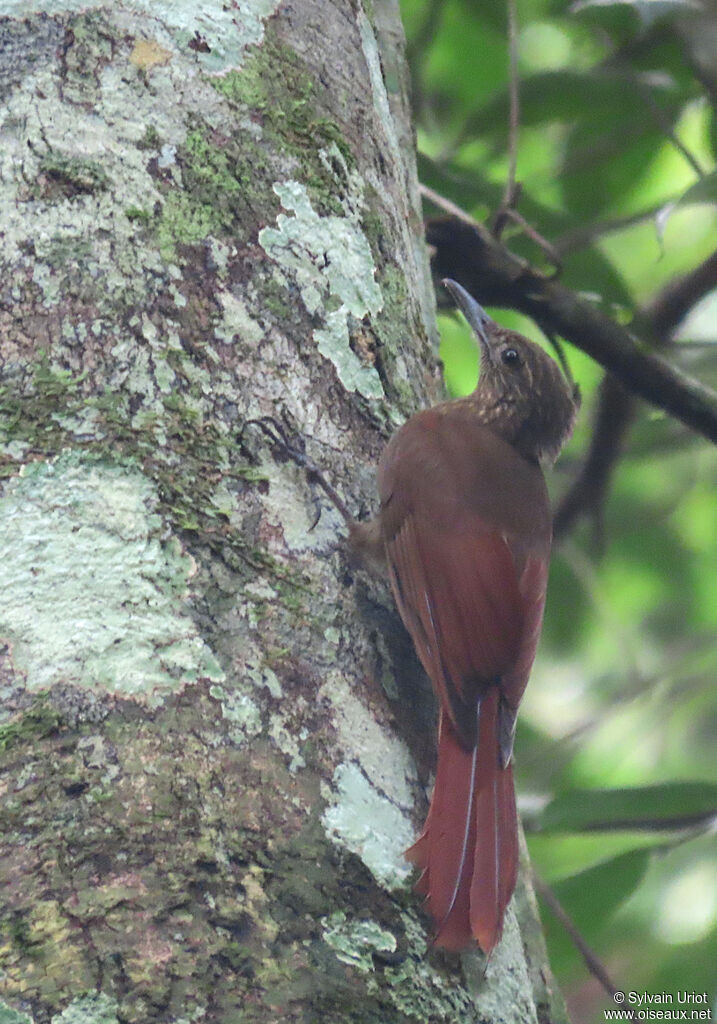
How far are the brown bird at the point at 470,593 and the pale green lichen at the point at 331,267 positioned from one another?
16 cm

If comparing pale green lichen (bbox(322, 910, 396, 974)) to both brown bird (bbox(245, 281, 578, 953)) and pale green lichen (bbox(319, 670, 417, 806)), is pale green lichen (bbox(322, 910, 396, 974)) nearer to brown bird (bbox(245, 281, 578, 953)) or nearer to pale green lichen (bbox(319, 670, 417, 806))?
brown bird (bbox(245, 281, 578, 953))

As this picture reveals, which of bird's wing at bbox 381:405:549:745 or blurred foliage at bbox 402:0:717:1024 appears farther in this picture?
blurred foliage at bbox 402:0:717:1024

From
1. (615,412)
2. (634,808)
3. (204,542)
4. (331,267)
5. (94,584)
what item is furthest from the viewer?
(615,412)

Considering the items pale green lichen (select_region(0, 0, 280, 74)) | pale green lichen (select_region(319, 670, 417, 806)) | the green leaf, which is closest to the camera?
pale green lichen (select_region(319, 670, 417, 806))

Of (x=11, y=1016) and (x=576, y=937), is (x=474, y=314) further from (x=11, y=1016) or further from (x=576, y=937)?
(x=11, y=1016)

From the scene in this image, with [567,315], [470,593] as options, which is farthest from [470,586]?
[567,315]

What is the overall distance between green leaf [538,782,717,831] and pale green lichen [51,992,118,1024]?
1.78 metres

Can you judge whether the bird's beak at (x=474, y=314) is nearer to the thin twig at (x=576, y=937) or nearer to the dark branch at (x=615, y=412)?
the dark branch at (x=615, y=412)

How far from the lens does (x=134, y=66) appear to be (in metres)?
2.09

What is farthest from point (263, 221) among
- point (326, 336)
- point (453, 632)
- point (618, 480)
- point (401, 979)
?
point (618, 480)

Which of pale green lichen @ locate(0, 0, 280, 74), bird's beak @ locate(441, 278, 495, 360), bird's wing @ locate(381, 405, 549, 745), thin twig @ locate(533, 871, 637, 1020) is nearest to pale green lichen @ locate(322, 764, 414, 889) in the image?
bird's wing @ locate(381, 405, 549, 745)

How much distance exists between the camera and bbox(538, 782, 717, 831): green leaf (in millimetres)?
2930

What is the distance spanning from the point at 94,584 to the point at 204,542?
178mm

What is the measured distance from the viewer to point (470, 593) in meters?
2.45
